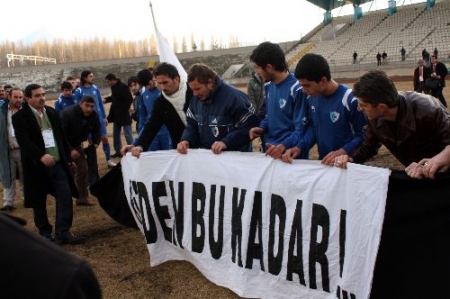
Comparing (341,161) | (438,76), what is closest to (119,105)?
(341,161)

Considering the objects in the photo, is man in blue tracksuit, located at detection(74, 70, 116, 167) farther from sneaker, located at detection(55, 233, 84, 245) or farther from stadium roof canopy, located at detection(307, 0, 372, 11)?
stadium roof canopy, located at detection(307, 0, 372, 11)

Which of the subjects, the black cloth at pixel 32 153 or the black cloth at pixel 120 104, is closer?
the black cloth at pixel 32 153

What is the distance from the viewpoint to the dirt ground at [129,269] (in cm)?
366

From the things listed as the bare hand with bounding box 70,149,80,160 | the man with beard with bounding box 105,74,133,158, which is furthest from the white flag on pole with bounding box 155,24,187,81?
the bare hand with bounding box 70,149,80,160

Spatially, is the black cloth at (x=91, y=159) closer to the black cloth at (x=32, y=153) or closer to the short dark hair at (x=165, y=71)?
the black cloth at (x=32, y=153)

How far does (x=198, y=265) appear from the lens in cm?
396

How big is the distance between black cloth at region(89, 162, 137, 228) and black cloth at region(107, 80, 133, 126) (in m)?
4.69

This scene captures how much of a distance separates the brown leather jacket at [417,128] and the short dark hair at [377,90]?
0.35ft

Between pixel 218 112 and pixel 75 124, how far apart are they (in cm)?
300

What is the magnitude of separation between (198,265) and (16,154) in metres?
4.32

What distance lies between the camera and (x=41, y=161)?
182 inches

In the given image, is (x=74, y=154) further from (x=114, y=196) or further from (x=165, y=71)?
(x=165, y=71)

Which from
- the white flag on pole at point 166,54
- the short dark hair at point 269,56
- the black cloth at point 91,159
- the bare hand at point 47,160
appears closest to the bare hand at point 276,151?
the short dark hair at point 269,56

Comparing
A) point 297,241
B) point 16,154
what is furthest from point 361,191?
point 16,154
